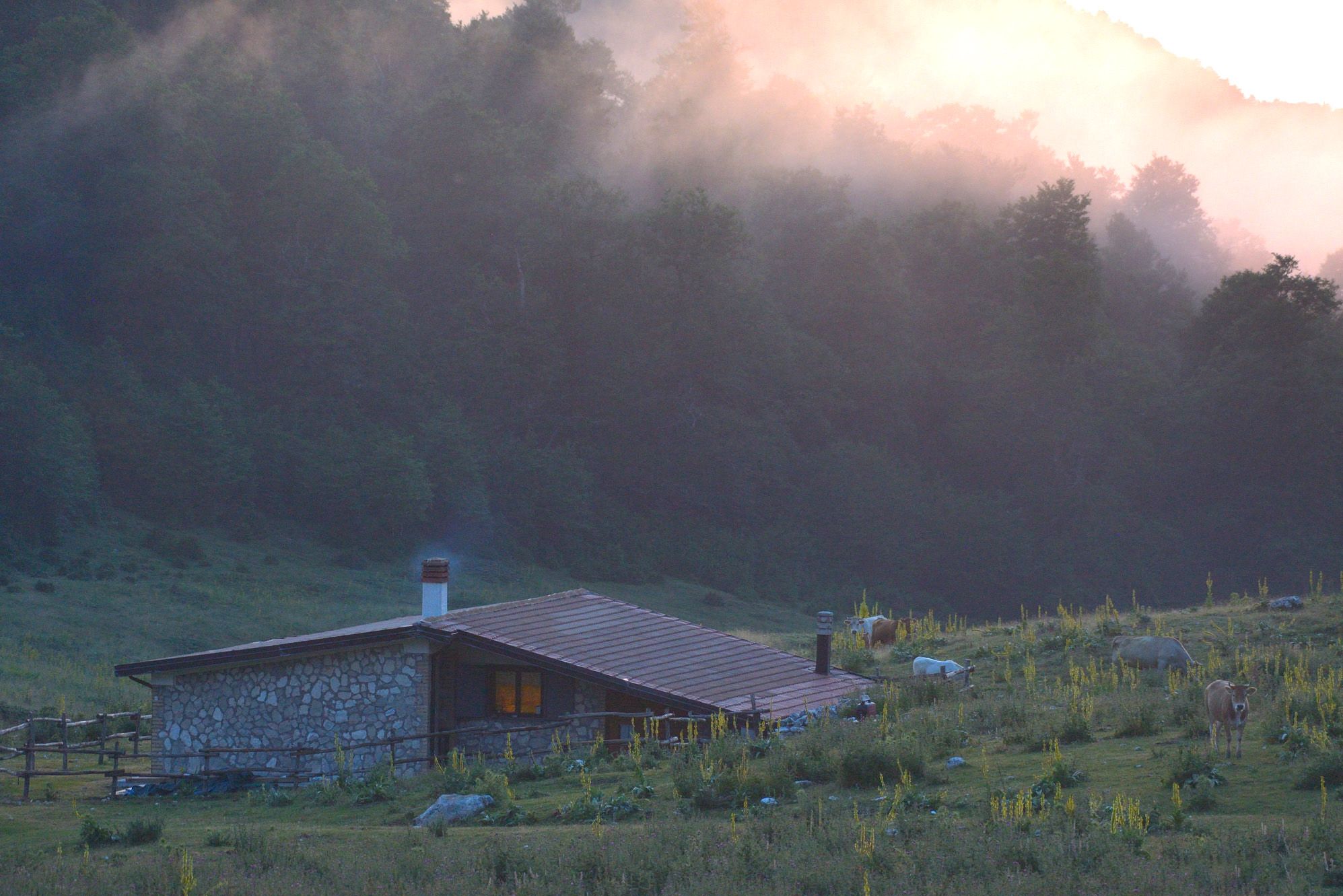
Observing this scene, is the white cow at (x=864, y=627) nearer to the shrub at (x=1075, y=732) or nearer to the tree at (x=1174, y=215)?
the shrub at (x=1075, y=732)

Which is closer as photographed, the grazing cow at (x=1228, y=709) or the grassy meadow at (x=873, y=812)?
the grassy meadow at (x=873, y=812)

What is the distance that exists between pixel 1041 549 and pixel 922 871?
209 ft

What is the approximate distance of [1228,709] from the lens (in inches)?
650

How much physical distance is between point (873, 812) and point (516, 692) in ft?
37.8

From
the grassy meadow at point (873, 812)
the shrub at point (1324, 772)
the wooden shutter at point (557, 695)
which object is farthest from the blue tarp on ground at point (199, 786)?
the shrub at point (1324, 772)

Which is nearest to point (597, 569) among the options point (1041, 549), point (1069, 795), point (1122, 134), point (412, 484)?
point (412, 484)

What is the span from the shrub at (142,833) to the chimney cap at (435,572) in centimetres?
1210

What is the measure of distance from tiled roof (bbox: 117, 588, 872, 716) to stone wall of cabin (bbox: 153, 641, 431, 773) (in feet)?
1.55

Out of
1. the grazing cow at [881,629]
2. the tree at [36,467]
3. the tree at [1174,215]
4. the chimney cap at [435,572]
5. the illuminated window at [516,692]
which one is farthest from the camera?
the tree at [1174,215]

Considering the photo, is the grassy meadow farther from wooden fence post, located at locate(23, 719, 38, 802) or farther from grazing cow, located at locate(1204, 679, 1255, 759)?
grazing cow, located at locate(1204, 679, 1255, 759)

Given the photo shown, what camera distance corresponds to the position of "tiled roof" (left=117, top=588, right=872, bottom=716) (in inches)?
979

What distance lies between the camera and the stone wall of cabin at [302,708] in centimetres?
2503

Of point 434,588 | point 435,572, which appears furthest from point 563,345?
point 434,588

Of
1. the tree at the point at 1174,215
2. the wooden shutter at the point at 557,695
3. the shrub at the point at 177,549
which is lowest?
the wooden shutter at the point at 557,695
